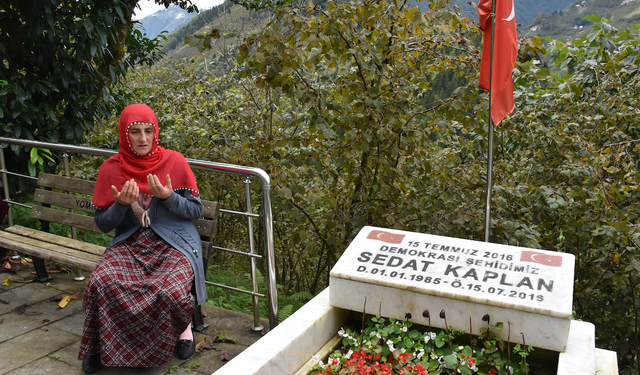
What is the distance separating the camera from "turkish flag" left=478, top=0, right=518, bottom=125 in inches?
129

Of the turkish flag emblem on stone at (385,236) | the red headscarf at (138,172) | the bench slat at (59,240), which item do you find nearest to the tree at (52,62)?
the bench slat at (59,240)

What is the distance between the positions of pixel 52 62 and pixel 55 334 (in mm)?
2964

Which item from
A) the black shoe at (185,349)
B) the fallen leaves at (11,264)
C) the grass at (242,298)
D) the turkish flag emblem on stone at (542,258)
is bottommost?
the grass at (242,298)

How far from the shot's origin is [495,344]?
234cm

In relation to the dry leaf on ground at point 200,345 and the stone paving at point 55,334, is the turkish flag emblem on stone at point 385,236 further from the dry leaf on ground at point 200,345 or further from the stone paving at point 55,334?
the dry leaf on ground at point 200,345

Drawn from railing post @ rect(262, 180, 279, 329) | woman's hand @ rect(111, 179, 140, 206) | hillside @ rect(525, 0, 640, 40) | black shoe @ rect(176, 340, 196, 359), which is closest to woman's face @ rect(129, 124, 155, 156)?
woman's hand @ rect(111, 179, 140, 206)

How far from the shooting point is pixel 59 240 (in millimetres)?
3969

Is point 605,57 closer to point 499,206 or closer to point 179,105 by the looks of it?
point 499,206

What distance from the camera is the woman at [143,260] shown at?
2.80 m

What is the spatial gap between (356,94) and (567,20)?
6591 cm

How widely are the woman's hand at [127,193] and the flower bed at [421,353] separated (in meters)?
1.48

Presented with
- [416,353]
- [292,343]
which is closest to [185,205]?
[292,343]

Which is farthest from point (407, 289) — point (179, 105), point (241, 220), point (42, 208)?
point (179, 105)

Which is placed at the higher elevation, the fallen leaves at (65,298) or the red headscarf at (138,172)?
the red headscarf at (138,172)
